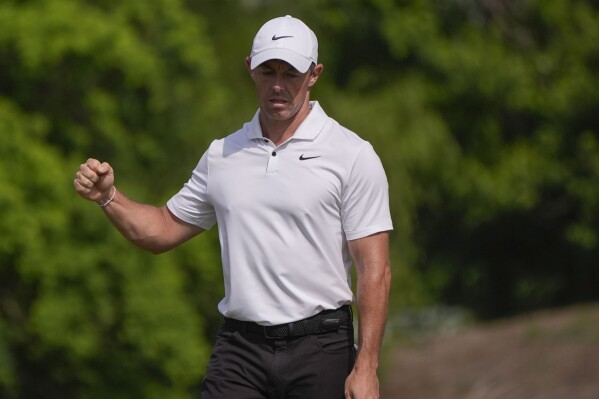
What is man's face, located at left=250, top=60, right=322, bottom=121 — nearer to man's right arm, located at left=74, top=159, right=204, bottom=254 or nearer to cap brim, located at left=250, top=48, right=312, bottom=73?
cap brim, located at left=250, top=48, right=312, bottom=73

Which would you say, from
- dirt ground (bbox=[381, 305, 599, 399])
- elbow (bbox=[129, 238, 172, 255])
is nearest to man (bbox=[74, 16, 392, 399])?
elbow (bbox=[129, 238, 172, 255])

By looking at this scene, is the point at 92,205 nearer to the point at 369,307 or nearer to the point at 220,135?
the point at 220,135

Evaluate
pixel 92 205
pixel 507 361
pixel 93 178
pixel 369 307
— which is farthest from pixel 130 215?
pixel 507 361

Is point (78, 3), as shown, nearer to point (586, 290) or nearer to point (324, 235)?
point (586, 290)

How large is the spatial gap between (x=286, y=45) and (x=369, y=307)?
892mm

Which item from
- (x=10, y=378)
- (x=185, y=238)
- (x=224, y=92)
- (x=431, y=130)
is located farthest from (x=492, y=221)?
(x=185, y=238)

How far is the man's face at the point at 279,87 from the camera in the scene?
475cm

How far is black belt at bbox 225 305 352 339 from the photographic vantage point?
4797 millimetres

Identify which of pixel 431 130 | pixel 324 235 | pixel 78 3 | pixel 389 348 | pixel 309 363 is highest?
pixel 78 3

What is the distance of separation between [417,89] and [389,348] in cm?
552

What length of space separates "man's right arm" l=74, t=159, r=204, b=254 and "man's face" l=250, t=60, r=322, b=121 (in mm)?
581

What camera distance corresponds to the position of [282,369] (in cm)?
480

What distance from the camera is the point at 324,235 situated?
4766 mm

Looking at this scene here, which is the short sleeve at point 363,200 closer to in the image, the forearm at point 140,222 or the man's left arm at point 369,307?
the man's left arm at point 369,307
